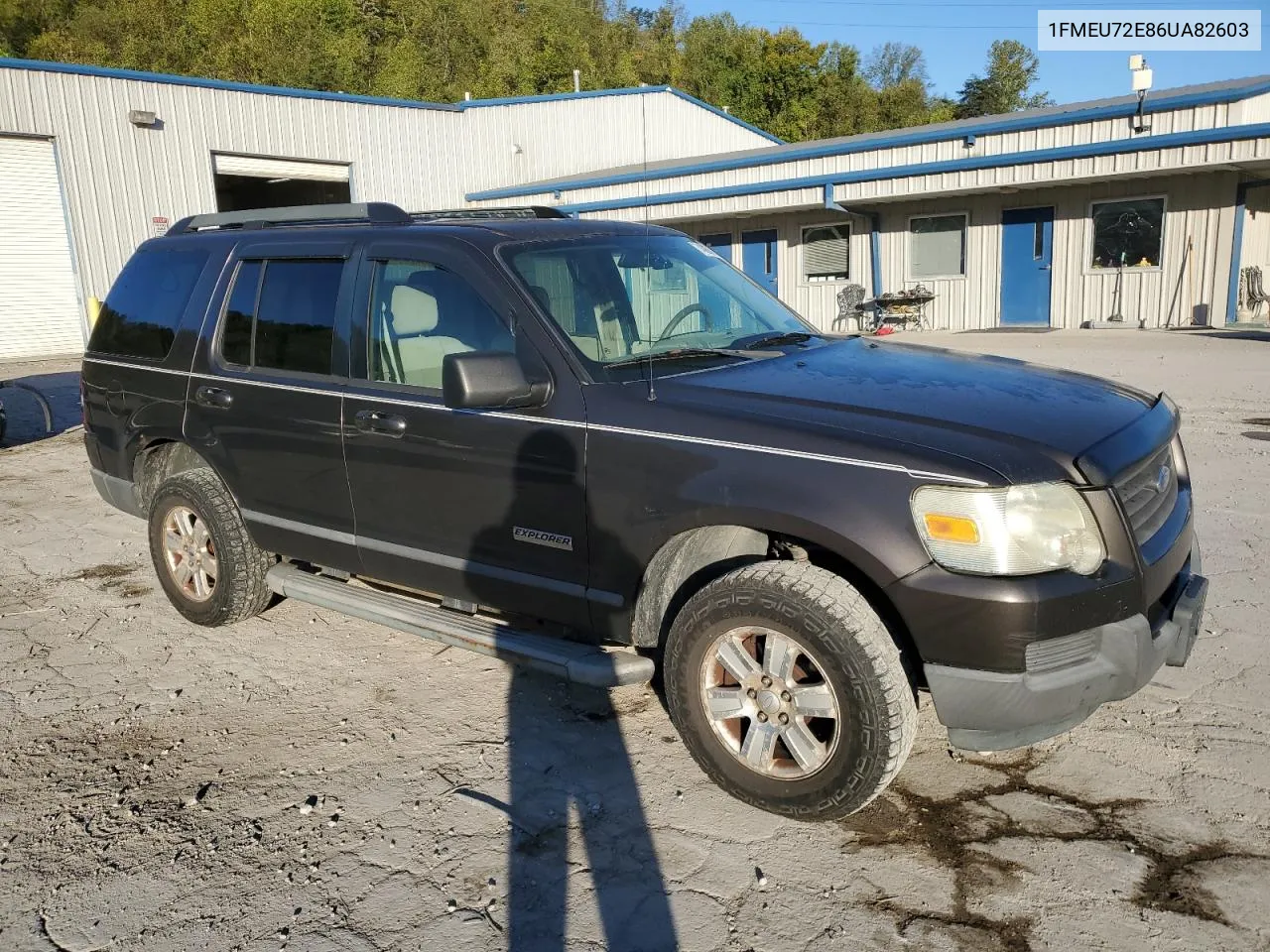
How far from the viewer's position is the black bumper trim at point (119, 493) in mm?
5562

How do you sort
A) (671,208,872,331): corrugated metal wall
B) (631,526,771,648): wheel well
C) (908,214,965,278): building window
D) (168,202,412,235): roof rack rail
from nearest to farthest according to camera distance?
(631,526,771,648): wheel well, (168,202,412,235): roof rack rail, (908,214,965,278): building window, (671,208,872,331): corrugated metal wall

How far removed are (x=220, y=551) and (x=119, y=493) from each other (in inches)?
44.8

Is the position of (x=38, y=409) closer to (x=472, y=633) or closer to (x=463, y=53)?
(x=472, y=633)

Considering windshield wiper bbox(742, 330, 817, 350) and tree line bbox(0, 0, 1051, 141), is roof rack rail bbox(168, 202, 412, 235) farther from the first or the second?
tree line bbox(0, 0, 1051, 141)

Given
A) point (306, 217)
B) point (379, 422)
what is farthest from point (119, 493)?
point (379, 422)

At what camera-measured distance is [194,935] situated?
284cm

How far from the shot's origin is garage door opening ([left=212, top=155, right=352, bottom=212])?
24.0m

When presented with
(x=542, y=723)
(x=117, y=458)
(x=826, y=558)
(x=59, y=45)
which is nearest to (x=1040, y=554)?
(x=826, y=558)

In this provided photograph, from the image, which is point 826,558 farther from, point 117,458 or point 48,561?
point 48,561

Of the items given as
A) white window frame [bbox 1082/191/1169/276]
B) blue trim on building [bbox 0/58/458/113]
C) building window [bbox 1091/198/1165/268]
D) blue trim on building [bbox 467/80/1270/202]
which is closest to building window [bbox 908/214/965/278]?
blue trim on building [bbox 467/80/1270/202]

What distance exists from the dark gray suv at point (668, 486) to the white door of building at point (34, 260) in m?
19.3

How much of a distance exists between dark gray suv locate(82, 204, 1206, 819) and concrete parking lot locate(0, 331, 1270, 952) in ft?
1.09

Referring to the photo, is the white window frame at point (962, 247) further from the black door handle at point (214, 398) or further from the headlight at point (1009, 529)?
the headlight at point (1009, 529)

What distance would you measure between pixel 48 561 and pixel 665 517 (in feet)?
16.8
